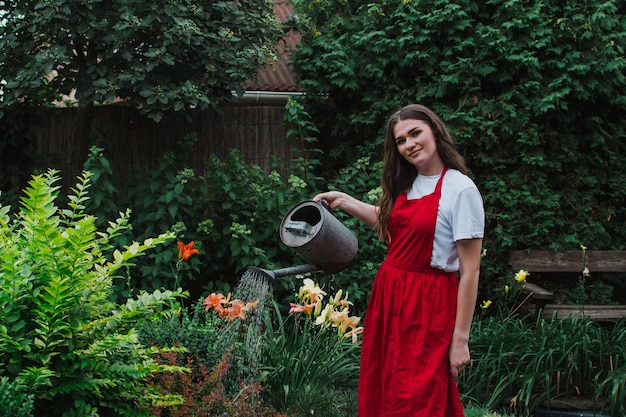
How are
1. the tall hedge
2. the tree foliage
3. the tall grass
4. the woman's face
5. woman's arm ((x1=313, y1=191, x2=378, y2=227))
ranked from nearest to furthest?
the woman's face < woman's arm ((x1=313, y1=191, x2=378, y2=227)) < the tall grass < the tree foliage < the tall hedge

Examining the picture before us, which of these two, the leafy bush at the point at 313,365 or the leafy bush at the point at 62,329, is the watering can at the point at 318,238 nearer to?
the leafy bush at the point at 313,365

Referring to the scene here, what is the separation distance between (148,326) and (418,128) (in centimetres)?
157

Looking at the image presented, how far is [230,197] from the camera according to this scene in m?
5.29

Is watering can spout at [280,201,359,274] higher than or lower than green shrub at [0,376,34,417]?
higher

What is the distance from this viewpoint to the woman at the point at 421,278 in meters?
2.49

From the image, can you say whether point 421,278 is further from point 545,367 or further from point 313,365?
point 545,367

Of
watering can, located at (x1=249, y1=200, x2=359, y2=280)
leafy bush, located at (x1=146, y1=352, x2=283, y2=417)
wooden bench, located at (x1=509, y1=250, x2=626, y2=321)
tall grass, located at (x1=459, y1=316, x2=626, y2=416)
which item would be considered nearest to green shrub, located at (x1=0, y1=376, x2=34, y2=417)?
leafy bush, located at (x1=146, y1=352, x2=283, y2=417)

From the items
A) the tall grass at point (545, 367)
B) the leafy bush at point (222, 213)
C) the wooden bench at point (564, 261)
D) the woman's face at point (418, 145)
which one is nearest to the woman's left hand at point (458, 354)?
the woman's face at point (418, 145)

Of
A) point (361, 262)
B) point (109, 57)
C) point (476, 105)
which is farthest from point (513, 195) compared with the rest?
point (109, 57)

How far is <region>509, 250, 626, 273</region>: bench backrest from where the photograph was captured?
5.38 m

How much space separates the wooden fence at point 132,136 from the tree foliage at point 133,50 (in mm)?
473

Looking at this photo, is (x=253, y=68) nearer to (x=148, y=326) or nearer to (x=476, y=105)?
(x=476, y=105)

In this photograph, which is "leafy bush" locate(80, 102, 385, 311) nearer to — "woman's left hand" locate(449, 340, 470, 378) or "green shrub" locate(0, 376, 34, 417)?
"woman's left hand" locate(449, 340, 470, 378)

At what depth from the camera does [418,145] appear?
2637 millimetres
